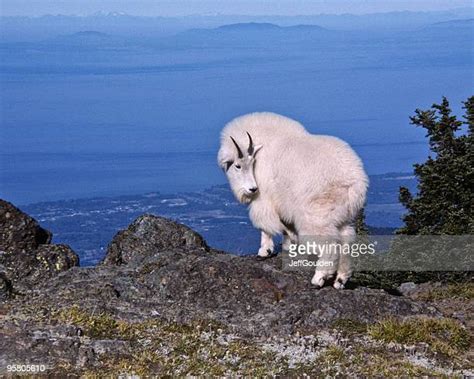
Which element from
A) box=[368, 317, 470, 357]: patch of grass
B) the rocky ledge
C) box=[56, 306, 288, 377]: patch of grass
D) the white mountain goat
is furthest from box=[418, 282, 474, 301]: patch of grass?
box=[56, 306, 288, 377]: patch of grass

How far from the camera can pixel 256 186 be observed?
12453 mm

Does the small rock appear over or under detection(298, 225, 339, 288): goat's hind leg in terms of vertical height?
under

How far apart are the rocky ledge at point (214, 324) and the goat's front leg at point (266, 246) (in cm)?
23

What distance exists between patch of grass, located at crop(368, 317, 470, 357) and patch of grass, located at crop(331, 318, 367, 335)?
0.38ft

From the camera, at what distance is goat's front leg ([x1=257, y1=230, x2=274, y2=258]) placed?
505 inches

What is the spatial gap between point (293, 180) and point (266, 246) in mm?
1595

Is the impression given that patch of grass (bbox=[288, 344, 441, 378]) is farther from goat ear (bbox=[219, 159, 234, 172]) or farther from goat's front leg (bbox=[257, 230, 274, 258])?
goat ear (bbox=[219, 159, 234, 172])

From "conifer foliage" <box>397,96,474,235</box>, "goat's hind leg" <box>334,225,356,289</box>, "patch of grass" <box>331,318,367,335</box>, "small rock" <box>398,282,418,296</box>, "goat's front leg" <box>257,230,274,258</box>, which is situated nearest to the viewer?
"patch of grass" <box>331,318,367,335</box>

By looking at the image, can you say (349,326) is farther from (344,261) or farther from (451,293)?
(451,293)

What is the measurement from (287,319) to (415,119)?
1195 centimetres

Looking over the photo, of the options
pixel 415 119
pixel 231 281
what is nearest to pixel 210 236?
pixel 415 119

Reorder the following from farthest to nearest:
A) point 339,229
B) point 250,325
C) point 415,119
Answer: point 415,119 → point 339,229 → point 250,325

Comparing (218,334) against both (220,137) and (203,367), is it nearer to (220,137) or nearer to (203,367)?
(203,367)

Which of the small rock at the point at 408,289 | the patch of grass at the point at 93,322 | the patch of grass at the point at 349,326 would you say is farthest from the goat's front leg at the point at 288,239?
the patch of grass at the point at 93,322
